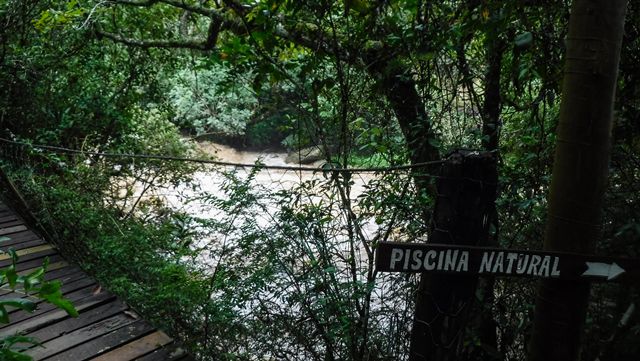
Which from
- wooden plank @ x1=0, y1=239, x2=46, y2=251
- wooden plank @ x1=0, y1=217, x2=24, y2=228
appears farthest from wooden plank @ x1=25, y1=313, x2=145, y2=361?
wooden plank @ x1=0, y1=217, x2=24, y2=228

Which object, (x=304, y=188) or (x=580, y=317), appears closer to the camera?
(x=580, y=317)

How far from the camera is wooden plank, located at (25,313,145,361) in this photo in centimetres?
238

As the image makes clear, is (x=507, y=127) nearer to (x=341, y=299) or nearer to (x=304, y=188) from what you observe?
(x=304, y=188)

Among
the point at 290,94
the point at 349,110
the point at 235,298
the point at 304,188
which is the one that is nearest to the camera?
the point at 235,298

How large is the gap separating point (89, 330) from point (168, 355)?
527 millimetres

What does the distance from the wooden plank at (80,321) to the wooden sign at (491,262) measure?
6.66 ft

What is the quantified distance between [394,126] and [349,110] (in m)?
0.33

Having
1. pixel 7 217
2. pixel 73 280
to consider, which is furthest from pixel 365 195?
pixel 7 217

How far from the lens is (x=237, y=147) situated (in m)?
19.1

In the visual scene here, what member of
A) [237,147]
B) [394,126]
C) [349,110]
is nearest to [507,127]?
[394,126]

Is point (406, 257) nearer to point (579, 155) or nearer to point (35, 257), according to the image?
point (579, 155)

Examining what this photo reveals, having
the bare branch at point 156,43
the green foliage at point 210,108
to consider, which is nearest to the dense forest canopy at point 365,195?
the bare branch at point 156,43

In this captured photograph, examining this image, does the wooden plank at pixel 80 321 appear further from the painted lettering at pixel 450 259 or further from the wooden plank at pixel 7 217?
the painted lettering at pixel 450 259

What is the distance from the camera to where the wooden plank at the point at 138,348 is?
2.40 metres
